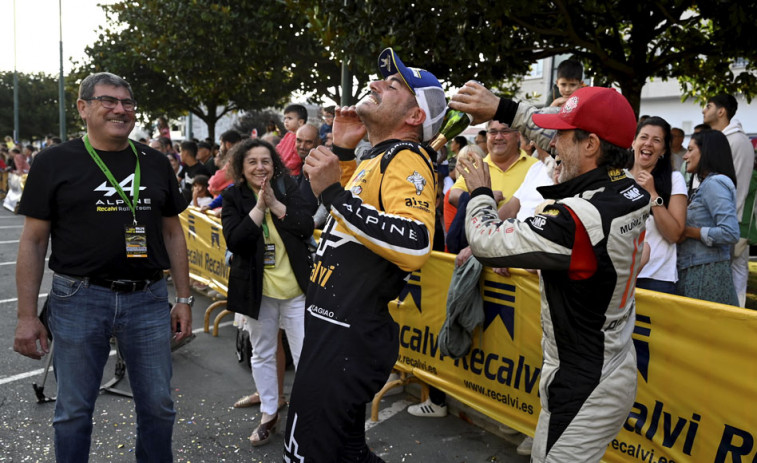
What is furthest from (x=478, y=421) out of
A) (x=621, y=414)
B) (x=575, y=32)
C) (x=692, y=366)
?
(x=575, y=32)

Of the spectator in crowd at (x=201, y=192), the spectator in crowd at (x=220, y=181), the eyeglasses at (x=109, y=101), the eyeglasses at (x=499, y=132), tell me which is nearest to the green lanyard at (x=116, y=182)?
the eyeglasses at (x=109, y=101)

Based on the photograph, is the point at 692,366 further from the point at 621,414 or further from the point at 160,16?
the point at 160,16

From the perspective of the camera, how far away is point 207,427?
13.2 feet

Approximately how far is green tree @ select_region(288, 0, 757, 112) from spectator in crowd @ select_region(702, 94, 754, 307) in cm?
139

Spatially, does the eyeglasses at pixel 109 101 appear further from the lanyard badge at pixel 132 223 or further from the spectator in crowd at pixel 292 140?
the spectator in crowd at pixel 292 140

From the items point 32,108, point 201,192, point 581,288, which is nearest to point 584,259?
point 581,288

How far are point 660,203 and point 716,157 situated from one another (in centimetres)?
77

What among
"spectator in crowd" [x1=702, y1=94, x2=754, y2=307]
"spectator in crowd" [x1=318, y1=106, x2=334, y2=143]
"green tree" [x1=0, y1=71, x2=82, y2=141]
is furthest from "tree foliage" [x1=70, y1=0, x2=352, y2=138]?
"green tree" [x1=0, y1=71, x2=82, y2=141]

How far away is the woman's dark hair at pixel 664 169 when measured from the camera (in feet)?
12.6

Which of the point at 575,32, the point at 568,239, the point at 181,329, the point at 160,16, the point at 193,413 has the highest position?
the point at 160,16

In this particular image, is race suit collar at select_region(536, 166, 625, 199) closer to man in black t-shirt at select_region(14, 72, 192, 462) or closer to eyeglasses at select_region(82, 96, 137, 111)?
man in black t-shirt at select_region(14, 72, 192, 462)

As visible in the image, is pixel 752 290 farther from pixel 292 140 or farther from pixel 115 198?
pixel 115 198

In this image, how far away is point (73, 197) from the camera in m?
2.72

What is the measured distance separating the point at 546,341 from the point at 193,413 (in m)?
3.07
